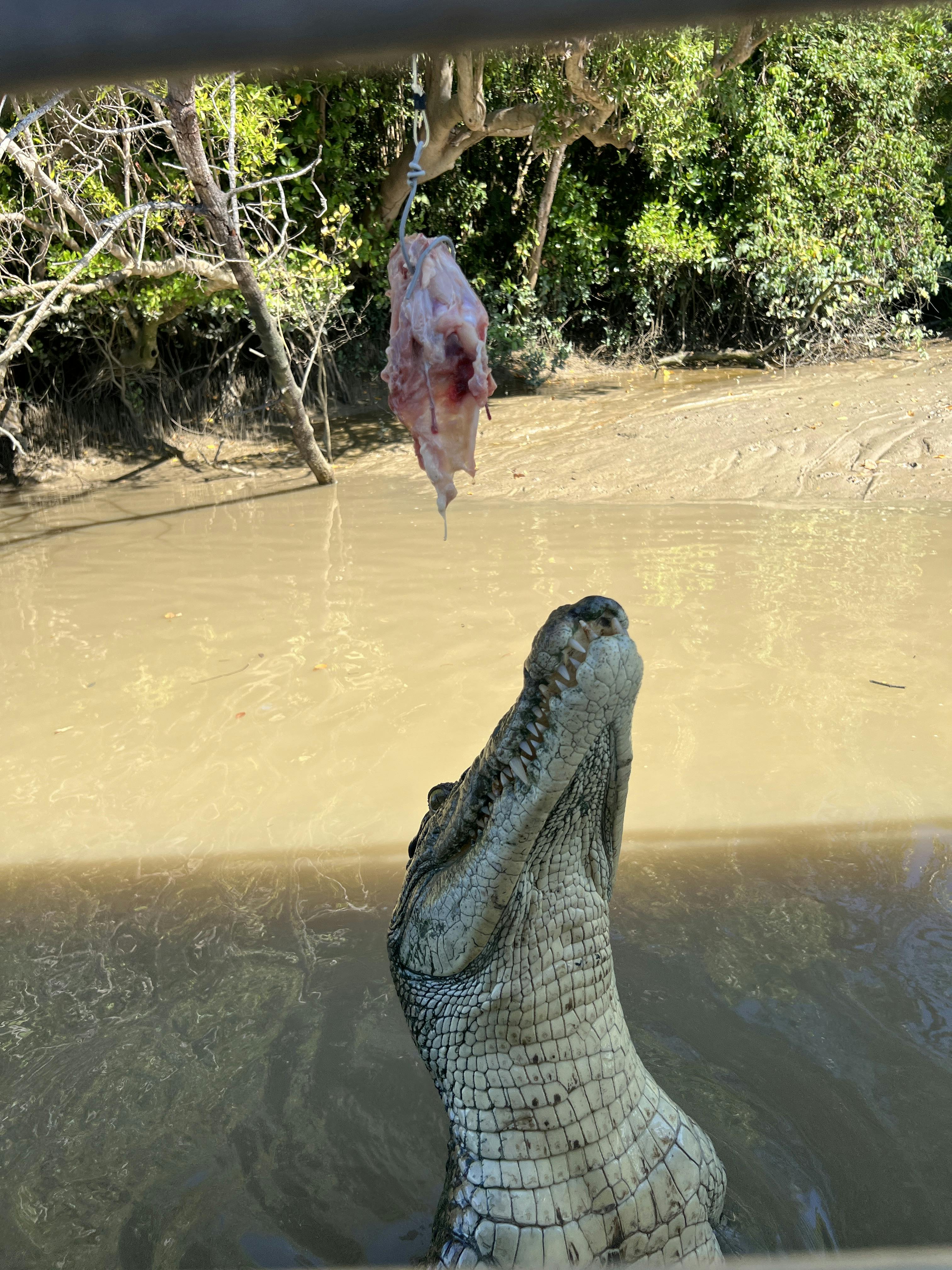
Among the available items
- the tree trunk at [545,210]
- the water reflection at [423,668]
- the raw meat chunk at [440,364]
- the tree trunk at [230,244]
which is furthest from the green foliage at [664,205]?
the raw meat chunk at [440,364]

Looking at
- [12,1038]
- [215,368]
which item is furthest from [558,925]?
[215,368]

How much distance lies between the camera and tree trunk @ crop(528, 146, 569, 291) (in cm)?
1110

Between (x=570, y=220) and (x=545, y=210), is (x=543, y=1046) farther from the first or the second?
(x=570, y=220)

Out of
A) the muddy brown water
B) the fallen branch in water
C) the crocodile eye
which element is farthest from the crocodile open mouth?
the fallen branch in water

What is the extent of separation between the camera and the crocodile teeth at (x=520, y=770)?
5.40ft

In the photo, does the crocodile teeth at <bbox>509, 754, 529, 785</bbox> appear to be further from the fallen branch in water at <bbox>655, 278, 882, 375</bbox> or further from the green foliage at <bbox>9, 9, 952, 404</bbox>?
the fallen branch in water at <bbox>655, 278, 882, 375</bbox>

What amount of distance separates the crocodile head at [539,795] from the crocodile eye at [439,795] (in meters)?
0.11

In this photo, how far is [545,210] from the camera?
11.7 m

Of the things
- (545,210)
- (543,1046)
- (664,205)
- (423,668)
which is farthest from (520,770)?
(664,205)

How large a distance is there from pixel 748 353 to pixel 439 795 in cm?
1300

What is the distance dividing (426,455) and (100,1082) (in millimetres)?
2310

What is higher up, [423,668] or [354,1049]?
[423,668]

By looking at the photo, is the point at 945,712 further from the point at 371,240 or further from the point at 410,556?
the point at 371,240

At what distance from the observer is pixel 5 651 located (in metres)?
6.23
